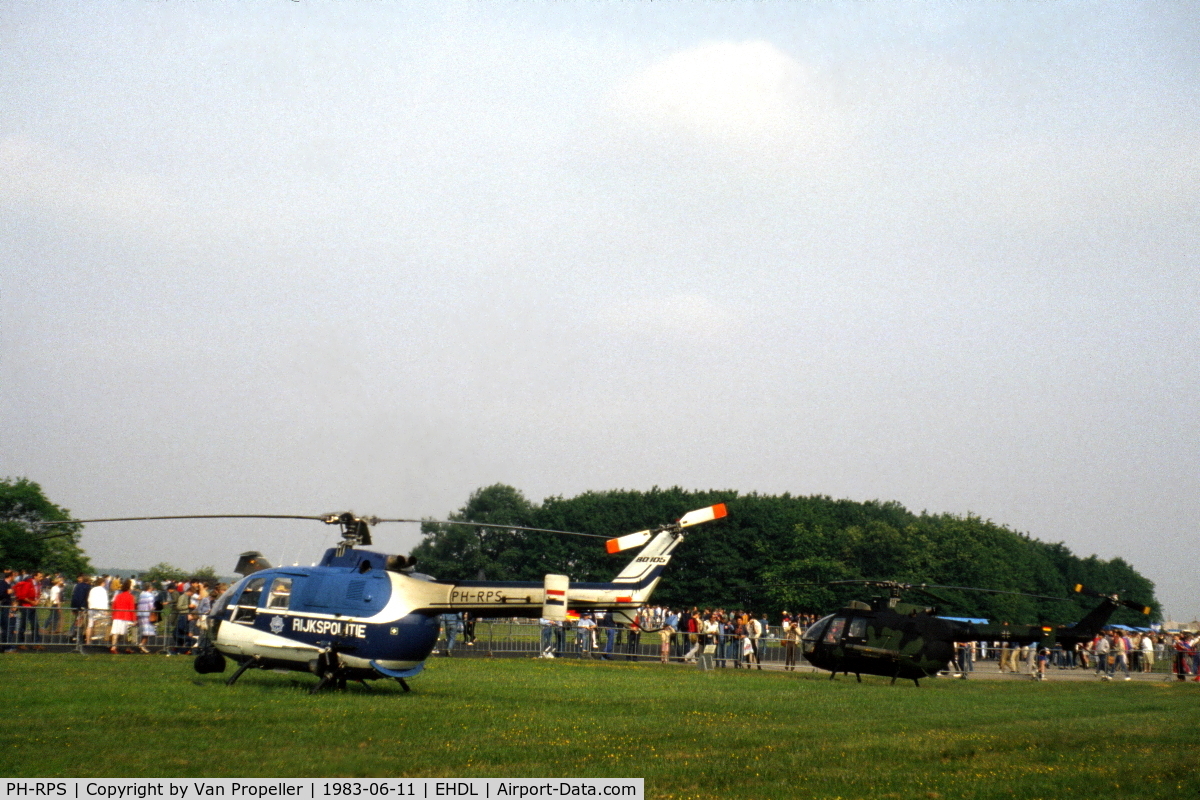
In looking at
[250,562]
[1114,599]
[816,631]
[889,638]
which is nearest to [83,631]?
[250,562]

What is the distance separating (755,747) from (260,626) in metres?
11.2

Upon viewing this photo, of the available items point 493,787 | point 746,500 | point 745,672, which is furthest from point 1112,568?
point 493,787

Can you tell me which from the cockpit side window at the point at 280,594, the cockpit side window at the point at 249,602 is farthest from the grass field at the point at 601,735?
the cockpit side window at the point at 280,594

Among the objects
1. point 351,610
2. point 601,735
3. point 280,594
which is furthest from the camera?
point 280,594

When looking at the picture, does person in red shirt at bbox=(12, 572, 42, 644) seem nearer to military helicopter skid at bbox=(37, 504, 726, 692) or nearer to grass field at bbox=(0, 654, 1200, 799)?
grass field at bbox=(0, 654, 1200, 799)

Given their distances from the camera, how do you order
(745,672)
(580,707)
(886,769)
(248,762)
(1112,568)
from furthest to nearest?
1. (1112,568)
2. (745,672)
3. (580,707)
4. (886,769)
5. (248,762)

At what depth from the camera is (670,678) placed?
1227 inches

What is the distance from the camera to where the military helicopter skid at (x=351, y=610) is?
21453 millimetres

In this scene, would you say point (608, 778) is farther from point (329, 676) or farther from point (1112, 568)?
point (1112, 568)

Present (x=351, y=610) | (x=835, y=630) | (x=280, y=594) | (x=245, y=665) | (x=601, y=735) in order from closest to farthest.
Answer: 1. (x=601, y=735)
2. (x=351, y=610)
3. (x=245, y=665)
4. (x=280, y=594)
5. (x=835, y=630)

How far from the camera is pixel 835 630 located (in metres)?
34.3

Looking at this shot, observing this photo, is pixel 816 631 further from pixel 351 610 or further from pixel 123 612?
pixel 123 612

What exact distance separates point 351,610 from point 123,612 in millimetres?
13393

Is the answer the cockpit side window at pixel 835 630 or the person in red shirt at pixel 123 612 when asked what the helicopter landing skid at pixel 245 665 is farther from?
the cockpit side window at pixel 835 630
